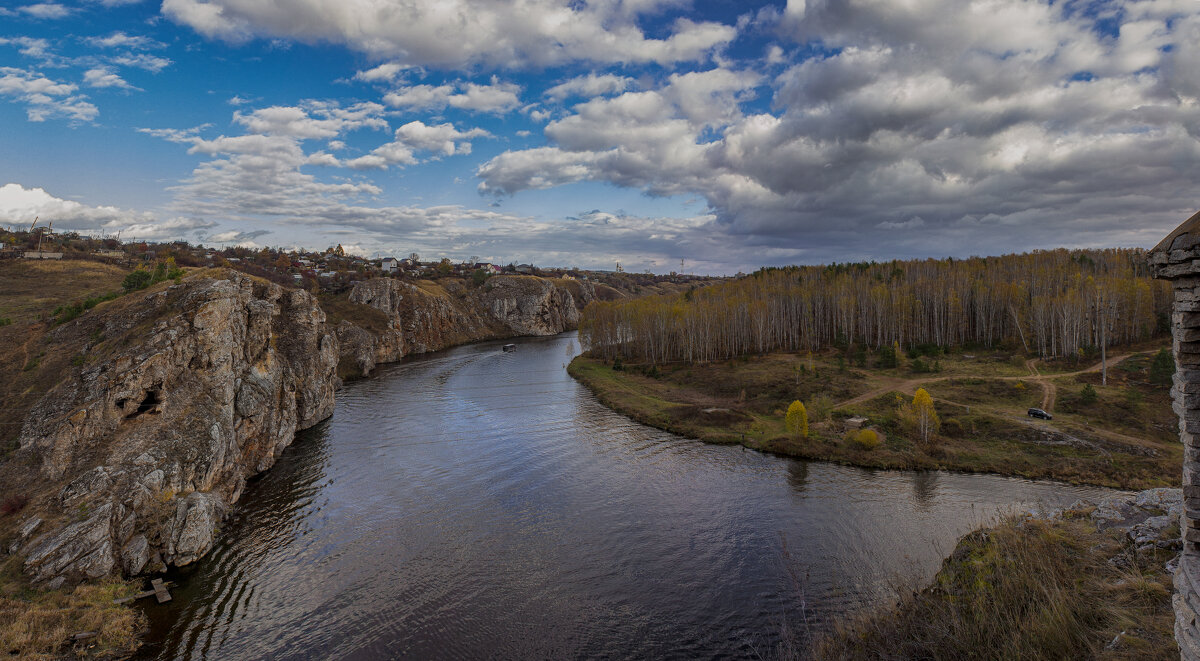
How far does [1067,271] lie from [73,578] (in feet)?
392

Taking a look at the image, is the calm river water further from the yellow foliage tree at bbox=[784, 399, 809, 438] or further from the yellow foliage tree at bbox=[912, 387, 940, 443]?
the yellow foliage tree at bbox=[912, 387, 940, 443]

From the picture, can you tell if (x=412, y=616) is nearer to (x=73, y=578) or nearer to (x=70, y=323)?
(x=73, y=578)

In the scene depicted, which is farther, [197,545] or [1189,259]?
[197,545]

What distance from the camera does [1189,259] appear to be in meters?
6.91

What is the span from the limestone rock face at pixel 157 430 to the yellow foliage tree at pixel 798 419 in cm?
4229

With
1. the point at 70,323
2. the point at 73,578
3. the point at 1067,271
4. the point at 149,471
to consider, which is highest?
the point at 1067,271

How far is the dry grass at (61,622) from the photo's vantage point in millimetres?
15828

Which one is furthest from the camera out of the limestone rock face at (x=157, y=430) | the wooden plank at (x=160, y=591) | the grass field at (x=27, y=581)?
the limestone rock face at (x=157, y=430)

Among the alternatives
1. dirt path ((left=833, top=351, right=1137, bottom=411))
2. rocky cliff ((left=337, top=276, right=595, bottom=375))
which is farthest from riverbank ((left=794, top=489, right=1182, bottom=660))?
rocky cliff ((left=337, top=276, right=595, bottom=375))

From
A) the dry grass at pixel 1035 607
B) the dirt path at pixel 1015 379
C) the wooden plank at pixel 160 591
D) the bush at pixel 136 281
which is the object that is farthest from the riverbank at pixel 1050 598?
the bush at pixel 136 281

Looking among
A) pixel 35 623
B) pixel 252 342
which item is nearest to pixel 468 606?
pixel 35 623

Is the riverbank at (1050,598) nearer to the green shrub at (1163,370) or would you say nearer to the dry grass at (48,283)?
the green shrub at (1163,370)

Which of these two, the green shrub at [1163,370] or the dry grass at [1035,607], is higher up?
the green shrub at [1163,370]

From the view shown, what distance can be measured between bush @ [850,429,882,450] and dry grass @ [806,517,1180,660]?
24430 mm
